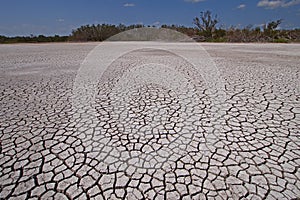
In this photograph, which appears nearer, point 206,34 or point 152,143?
point 152,143

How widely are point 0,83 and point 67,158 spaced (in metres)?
3.00

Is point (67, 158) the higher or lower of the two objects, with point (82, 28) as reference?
lower

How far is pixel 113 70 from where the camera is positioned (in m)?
4.43

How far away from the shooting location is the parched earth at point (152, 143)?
3.77 ft

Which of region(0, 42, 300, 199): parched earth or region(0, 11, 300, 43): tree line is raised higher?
region(0, 11, 300, 43): tree line

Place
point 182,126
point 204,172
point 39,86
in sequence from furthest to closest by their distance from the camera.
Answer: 1. point 39,86
2. point 182,126
3. point 204,172

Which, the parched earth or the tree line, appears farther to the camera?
the tree line

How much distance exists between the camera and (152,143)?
1.59 meters

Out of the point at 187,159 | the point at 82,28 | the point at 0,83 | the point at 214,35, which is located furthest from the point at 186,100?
the point at 82,28

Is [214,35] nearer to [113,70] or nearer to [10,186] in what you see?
[113,70]

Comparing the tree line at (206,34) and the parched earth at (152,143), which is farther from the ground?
the tree line at (206,34)

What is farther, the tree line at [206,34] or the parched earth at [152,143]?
the tree line at [206,34]

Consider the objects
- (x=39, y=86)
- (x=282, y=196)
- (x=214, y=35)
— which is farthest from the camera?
(x=214, y=35)

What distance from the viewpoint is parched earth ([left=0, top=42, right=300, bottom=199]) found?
1.15 metres
